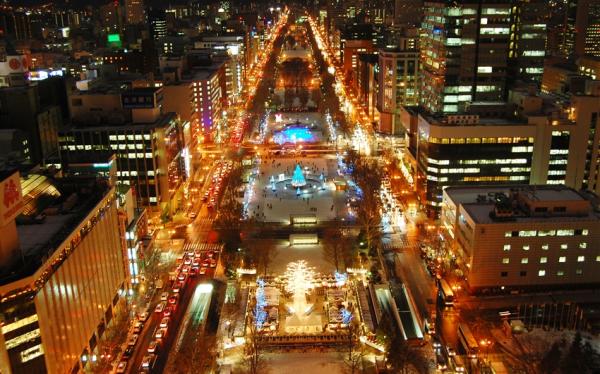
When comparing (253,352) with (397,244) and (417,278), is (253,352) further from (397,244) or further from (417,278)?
(397,244)

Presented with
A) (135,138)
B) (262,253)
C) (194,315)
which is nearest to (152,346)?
(194,315)

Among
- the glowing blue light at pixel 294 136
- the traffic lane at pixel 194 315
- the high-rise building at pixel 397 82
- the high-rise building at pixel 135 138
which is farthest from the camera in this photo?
the glowing blue light at pixel 294 136

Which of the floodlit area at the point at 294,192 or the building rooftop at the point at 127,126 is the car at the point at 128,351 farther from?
the building rooftop at the point at 127,126

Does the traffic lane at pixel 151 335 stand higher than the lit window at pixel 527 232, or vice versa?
the lit window at pixel 527 232

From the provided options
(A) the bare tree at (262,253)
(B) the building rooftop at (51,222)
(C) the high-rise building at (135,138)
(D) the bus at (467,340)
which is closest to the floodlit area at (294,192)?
(A) the bare tree at (262,253)

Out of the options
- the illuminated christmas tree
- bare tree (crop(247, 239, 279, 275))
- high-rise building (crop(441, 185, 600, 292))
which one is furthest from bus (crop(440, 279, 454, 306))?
the illuminated christmas tree

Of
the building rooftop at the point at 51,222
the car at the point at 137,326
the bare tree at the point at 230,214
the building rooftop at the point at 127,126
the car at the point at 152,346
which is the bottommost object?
the car at the point at 137,326

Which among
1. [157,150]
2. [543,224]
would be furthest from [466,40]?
[157,150]
